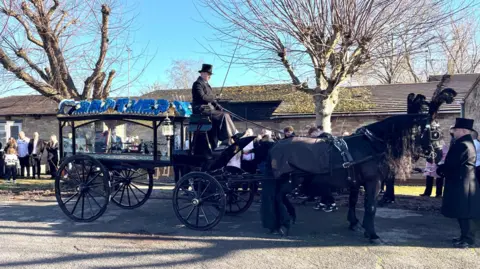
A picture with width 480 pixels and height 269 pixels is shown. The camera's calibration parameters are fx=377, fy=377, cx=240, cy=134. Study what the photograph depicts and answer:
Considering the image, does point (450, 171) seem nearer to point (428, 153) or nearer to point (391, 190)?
A: point (428, 153)

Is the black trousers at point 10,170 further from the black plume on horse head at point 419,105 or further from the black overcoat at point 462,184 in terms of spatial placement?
the black overcoat at point 462,184

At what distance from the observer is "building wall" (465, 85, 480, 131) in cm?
940

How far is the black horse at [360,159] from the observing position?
16.7ft

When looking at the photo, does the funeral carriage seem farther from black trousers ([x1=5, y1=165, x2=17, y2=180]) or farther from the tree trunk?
black trousers ([x1=5, y1=165, x2=17, y2=180])

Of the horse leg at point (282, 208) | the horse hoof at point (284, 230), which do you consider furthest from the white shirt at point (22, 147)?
the horse hoof at point (284, 230)

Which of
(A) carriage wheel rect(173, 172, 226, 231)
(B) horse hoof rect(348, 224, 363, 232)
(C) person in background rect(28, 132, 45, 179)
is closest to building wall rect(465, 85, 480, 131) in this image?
(B) horse hoof rect(348, 224, 363, 232)

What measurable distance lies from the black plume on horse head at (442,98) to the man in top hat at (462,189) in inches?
21.7

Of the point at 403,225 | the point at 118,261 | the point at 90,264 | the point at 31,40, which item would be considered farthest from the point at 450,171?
the point at 31,40

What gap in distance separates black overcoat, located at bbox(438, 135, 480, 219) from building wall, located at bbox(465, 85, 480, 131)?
5.06 meters

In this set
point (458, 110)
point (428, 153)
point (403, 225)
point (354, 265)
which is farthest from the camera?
point (458, 110)

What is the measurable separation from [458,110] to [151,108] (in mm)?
11398

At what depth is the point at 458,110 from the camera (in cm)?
1323

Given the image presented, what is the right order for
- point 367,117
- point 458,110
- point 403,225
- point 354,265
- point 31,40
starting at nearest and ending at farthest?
1. point 354,265
2. point 403,225
3. point 31,40
4. point 458,110
5. point 367,117

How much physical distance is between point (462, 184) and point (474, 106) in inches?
227
